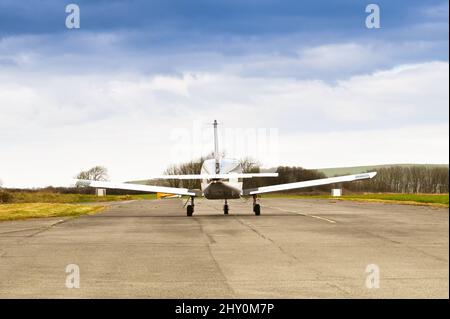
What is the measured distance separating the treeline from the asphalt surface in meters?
114

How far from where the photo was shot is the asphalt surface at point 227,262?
11133 mm

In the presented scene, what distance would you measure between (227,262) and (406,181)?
5193 inches

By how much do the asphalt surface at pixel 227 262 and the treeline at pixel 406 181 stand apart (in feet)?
374

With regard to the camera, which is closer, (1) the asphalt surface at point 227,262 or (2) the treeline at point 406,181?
(1) the asphalt surface at point 227,262

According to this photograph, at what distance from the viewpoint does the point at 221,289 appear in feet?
37.1

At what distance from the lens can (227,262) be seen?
50.9ft

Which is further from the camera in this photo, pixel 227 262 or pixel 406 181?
pixel 406 181

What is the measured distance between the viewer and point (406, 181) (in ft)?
467

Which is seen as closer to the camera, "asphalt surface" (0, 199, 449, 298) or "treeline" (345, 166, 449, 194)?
"asphalt surface" (0, 199, 449, 298)

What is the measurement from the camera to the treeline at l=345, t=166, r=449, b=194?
137500 millimetres

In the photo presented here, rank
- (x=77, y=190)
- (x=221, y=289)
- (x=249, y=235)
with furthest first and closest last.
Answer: (x=77, y=190), (x=249, y=235), (x=221, y=289)
